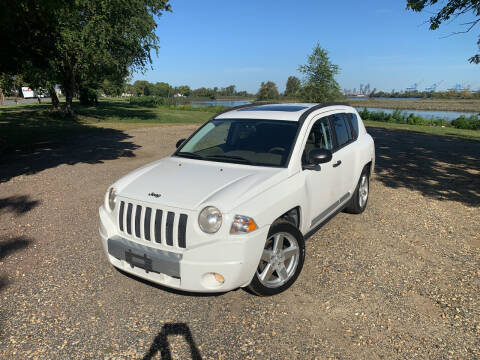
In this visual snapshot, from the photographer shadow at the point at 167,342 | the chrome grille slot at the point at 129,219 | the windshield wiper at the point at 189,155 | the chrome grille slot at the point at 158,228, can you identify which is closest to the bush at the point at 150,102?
the windshield wiper at the point at 189,155

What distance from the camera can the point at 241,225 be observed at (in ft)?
9.52

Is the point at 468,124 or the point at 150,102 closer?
the point at 468,124

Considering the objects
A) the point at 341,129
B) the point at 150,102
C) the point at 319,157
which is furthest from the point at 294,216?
the point at 150,102

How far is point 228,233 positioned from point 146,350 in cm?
117

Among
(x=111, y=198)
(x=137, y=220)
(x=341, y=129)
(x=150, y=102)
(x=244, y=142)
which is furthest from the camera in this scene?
(x=150, y=102)

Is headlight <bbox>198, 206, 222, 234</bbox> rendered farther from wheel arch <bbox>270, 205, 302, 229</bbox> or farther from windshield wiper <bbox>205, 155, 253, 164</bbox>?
windshield wiper <bbox>205, 155, 253, 164</bbox>

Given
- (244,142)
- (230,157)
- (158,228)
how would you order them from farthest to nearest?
(244,142) < (230,157) < (158,228)

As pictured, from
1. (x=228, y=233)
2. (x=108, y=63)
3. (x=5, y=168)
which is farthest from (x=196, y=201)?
(x=108, y=63)

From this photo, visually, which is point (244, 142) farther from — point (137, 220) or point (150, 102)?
point (150, 102)

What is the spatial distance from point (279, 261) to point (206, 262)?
90 centimetres

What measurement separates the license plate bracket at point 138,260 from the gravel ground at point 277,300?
50 cm

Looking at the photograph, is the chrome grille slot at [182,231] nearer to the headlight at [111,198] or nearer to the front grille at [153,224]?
the front grille at [153,224]

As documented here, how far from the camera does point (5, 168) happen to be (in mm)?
9125

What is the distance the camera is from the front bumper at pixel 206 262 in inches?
112
